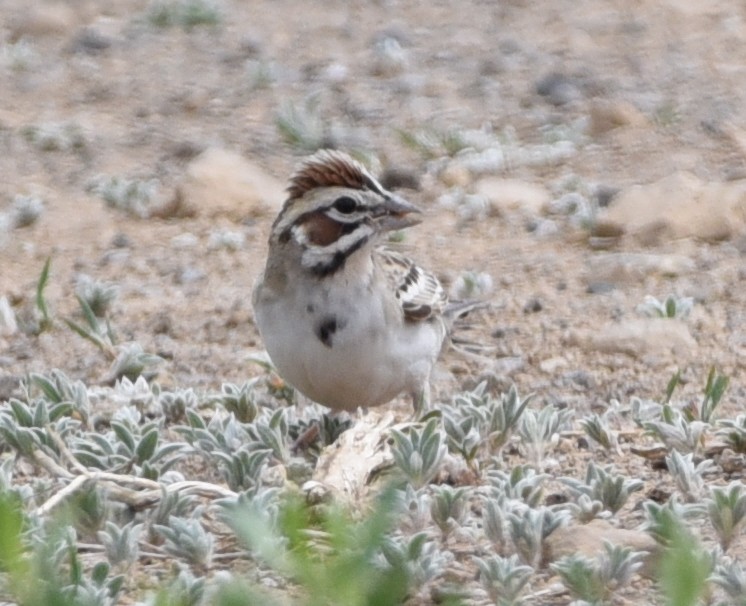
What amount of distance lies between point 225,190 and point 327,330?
3.57 m

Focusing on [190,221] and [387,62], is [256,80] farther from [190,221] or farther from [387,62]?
[190,221]

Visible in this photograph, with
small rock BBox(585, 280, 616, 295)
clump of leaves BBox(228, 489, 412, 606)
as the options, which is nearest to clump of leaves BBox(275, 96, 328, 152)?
small rock BBox(585, 280, 616, 295)

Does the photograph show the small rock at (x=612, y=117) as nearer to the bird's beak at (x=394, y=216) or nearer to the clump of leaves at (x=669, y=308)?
the clump of leaves at (x=669, y=308)

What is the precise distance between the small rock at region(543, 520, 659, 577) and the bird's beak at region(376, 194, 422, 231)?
1.61m

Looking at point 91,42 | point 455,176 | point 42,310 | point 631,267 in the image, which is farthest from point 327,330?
point 91,42

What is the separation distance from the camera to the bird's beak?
586 centimetres

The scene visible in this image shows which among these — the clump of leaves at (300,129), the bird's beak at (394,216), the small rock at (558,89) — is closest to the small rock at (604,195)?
the small rock at (558,89)

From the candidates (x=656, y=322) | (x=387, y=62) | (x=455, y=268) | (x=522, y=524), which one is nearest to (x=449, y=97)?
(x=387, y=62)

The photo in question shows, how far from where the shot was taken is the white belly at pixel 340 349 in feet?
18.5

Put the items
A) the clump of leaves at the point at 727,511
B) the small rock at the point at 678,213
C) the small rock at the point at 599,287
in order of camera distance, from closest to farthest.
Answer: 1. the clump of leaves at the point at 727,511
2. the small rock at the point at 599,287
3. the small rock at the point at 678,213

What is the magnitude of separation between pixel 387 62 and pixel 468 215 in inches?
103

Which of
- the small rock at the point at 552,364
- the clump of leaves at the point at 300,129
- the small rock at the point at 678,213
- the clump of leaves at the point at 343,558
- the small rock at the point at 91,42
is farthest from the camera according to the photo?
the small rock at the point at 91,42

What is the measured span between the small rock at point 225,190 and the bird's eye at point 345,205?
10.5 ft

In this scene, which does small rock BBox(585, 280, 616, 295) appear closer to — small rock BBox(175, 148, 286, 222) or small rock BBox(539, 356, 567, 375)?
small rock BBox(539, 356, 567, 375)
